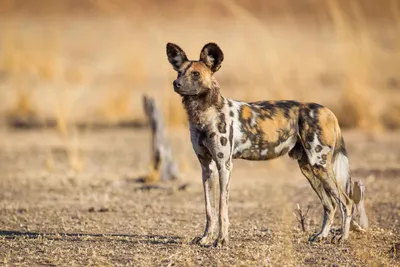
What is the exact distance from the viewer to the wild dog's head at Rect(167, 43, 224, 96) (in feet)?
25.5

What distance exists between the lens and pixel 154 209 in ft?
34.4

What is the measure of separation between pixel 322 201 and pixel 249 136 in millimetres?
1049

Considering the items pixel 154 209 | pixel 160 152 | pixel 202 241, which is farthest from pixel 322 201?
pixel 160 152

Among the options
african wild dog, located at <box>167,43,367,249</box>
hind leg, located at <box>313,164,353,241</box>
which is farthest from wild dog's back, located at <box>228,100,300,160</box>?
hind leg, located at <box>313,164,353,241</box>

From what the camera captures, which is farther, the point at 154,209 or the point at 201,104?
the point at 154,209

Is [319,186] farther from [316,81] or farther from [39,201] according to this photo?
[316,81]

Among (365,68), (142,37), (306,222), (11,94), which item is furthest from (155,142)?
(142,37)

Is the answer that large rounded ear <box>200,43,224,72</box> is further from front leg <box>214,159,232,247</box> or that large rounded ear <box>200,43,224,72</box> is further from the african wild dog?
front leg <box>214,159,232,247</box>

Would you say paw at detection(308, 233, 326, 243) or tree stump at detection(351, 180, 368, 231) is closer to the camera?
paw at detection(308, 233, 326, 243)

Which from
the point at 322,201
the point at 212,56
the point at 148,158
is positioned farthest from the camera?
the point at 148,158

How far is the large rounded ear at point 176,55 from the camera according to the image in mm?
8047

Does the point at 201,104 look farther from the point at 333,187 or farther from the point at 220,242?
the point at 333,187

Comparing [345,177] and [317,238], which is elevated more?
[345,177]

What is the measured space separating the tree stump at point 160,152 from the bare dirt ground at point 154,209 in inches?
10.0
